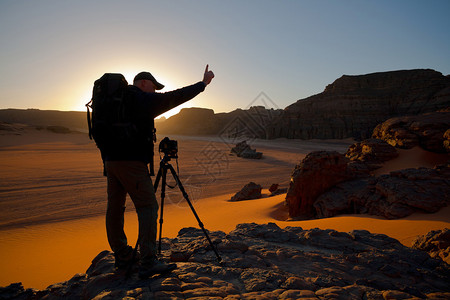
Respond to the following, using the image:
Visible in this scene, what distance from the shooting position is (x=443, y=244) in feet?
11.7

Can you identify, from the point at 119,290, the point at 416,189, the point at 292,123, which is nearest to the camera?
the point at 119,290

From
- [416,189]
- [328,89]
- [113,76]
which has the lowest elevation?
[416,189]

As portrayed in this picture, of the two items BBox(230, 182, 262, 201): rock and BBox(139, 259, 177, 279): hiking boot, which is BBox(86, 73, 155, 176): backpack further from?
BBox(230, 182, 262, 201): rock

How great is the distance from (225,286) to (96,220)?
20.8 ft

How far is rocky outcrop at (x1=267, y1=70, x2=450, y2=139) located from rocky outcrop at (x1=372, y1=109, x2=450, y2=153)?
127 feet

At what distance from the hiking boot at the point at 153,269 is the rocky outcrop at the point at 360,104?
1966 inches

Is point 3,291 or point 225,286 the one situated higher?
point 225,286

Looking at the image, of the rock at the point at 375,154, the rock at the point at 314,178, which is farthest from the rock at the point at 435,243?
the rock at the point at 375,154

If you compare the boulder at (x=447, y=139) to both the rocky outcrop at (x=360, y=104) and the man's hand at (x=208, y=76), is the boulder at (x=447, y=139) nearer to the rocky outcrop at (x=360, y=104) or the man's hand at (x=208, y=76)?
the man's hand at (x=208, y=76)

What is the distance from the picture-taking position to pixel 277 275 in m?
2.42

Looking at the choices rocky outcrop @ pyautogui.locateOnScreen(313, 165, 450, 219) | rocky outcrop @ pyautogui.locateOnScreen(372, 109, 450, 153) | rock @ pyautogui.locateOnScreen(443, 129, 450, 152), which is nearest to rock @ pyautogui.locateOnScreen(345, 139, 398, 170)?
rocky outcrop @ pyautogui.locateOnScreen(372, 109, 450, 153)

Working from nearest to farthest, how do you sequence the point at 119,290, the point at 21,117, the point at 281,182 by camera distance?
the point at 119,290
the point at 281,182
the point at 21,117

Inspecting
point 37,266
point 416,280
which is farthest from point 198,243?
point 37,266

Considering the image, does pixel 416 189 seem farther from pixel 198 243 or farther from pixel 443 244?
pixel 198 243
